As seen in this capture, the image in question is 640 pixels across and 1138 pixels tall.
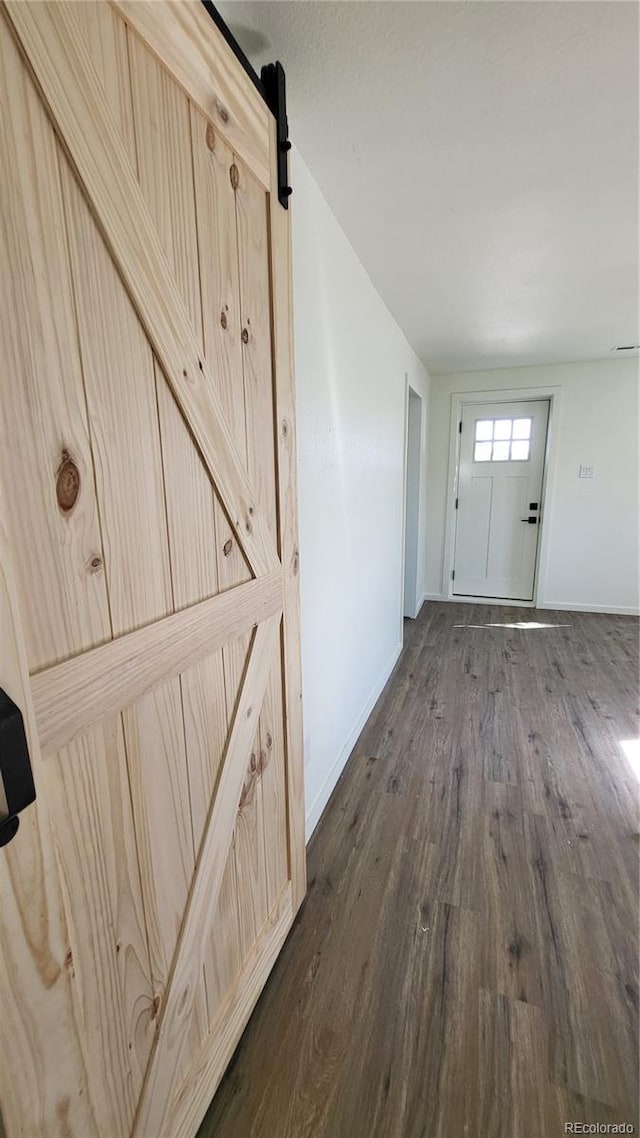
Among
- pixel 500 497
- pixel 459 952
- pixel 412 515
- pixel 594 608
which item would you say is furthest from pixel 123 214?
pixel 594 608

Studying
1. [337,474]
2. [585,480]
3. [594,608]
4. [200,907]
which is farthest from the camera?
[594,608]

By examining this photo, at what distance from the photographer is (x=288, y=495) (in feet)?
3.98

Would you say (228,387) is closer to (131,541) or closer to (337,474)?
(131,541)

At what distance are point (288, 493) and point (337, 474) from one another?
0.74m

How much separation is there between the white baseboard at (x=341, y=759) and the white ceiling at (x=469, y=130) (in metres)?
2.29

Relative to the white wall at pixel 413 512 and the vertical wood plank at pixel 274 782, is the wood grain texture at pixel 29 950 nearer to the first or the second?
the vertical wood plank at pixel 274 782

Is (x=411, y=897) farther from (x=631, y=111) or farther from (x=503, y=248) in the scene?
(x=503, y=248)

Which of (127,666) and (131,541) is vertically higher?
(131,541)

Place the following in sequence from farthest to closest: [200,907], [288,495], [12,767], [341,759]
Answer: [341,759] → [288,495] → [200,907] → [12,767]

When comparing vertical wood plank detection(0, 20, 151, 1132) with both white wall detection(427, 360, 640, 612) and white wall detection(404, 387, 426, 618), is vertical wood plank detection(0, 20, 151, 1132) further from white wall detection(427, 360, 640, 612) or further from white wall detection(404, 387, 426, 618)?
white wall detection(427, 360, 640, 612)

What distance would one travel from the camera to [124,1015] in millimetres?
739

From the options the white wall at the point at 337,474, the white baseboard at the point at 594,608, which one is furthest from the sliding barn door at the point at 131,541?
the white baseboard at the point at 594,608

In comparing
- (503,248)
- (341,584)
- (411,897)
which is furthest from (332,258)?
(411,897)

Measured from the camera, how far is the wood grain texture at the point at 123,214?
535 mm
